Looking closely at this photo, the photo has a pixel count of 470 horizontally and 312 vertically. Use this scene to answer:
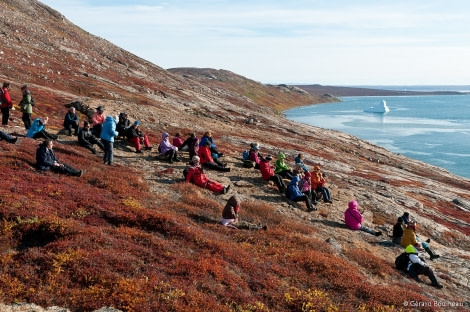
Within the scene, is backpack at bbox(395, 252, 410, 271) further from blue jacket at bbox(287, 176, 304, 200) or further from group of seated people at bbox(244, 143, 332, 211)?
blue jacket at bbox(287, 176, 304, 200)

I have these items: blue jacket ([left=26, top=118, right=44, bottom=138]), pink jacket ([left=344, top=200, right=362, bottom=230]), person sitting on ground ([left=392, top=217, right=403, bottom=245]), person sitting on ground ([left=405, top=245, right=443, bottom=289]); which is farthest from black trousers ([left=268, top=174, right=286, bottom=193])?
blue jacket ([left=26, top=118, right=44, bottom=138])

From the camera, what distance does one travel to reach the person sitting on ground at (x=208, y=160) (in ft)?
92.7

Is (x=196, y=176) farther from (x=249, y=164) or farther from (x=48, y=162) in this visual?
(x=48, y=162)

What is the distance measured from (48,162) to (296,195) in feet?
49.0

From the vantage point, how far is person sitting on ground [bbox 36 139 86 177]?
20844 mm

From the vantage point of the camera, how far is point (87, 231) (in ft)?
49.2

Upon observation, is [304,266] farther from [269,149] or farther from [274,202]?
[269,149]

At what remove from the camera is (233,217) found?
19.8 metres

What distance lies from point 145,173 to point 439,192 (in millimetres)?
37964

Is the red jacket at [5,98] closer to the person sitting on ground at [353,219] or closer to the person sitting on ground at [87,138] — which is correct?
the person sitting on ground at [87,138]

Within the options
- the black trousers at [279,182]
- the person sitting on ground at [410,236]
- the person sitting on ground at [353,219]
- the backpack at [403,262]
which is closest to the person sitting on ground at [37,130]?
the black trousers at [279,182]

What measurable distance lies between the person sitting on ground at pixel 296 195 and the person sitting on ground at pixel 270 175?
3.90 ft

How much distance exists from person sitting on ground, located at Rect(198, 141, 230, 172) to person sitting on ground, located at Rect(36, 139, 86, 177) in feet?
30.4

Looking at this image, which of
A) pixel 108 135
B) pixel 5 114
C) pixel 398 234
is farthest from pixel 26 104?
pixel 398 234
